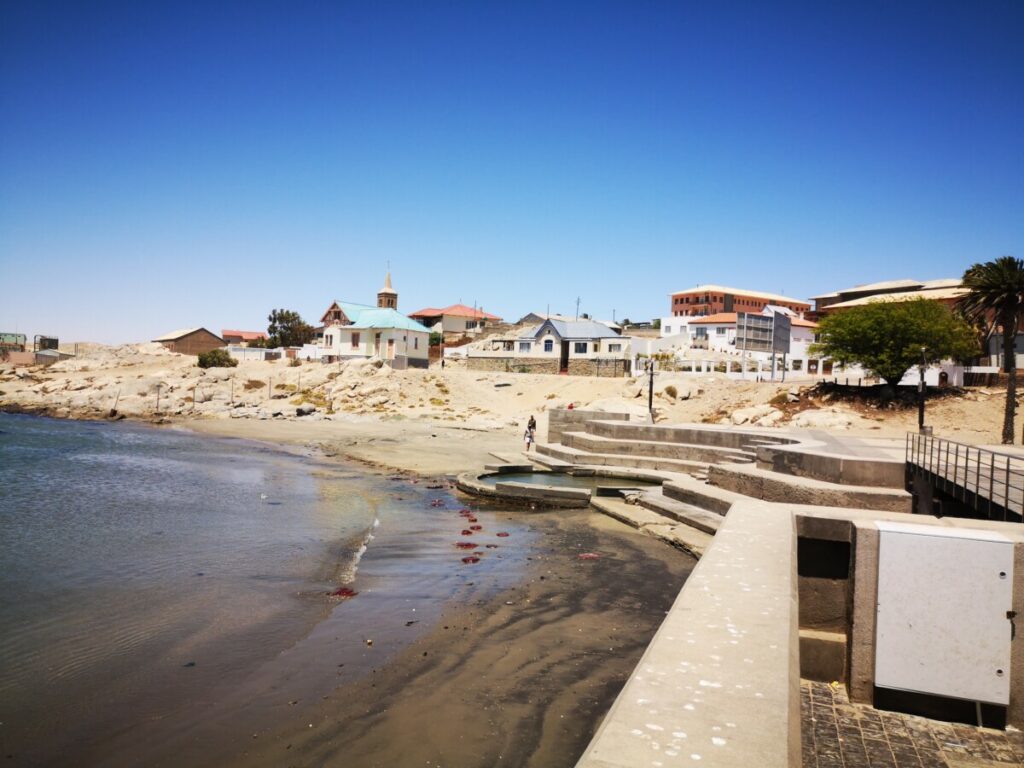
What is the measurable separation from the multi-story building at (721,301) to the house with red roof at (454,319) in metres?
33.8

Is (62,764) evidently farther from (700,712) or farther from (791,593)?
(791,593)

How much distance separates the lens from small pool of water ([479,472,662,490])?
24125mm

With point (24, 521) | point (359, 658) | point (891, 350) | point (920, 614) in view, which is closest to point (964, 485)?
point (920, 614)

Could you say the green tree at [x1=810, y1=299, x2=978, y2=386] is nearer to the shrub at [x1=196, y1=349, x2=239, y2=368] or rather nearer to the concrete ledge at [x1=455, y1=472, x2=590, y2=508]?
the concrete ledge at [x1=455, y1=472, x2=590, y2=508]

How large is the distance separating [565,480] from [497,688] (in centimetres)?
1673

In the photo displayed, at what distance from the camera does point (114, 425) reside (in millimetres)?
51344

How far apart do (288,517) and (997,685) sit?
58.5 feet

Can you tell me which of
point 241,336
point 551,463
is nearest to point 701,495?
point 551,463

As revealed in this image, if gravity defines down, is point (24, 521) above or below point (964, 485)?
below

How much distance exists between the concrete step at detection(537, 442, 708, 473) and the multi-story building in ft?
288

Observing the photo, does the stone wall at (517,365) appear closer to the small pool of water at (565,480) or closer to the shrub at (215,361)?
the shrub at (215,361)

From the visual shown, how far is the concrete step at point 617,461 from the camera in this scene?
2436 centimetres

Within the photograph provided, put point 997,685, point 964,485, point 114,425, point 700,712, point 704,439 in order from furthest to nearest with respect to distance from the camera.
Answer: point 114,425
point 704,439
point 964,485
point 997,685
point 700,712

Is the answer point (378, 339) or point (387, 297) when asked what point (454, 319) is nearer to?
point (387, 297)
